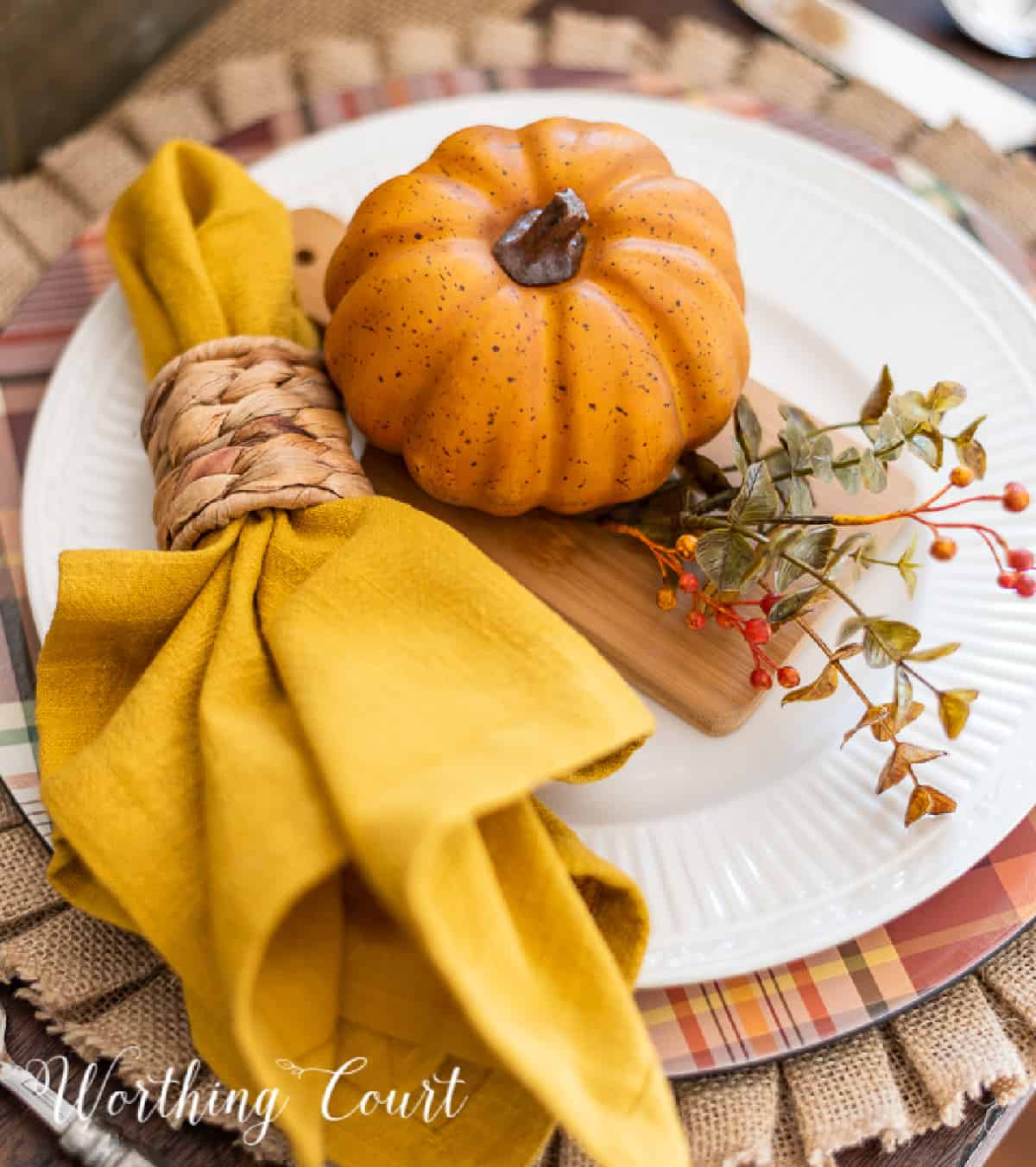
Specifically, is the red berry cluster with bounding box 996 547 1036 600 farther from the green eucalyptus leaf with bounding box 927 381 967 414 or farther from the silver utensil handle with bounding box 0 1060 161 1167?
the silver utensil handle with bounding box 0 1060 161 1167

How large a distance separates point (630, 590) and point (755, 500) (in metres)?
0.15

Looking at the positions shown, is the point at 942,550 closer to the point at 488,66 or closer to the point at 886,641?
the point at 886,641

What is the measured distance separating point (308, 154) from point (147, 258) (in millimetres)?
233

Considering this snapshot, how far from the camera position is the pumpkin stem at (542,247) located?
27.3 inches

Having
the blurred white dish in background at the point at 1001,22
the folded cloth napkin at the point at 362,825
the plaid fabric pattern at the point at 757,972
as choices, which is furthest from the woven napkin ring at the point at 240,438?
the blurred white dish in background at the point at 1001,22

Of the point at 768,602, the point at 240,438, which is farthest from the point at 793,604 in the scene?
the point at 240,438

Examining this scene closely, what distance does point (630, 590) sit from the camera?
0.81m

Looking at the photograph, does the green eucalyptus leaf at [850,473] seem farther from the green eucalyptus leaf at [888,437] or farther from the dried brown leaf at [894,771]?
the dried brown leaf at [894,771]

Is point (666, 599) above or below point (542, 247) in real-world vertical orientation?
below

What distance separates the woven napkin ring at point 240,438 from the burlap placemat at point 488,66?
0.26m

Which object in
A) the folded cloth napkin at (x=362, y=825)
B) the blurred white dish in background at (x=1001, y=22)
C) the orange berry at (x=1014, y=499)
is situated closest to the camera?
the folded cloth napkin at (x=362, y=825)

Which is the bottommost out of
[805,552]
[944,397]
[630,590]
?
[630,590]

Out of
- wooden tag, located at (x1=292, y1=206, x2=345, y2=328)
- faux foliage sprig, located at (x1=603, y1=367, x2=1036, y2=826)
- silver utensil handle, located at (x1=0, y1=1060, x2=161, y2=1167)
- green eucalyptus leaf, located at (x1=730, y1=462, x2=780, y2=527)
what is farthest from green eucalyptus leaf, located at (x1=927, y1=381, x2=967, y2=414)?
silver utensil handle, located at (x1=0, y1=1060, x2=161, y2=1167)

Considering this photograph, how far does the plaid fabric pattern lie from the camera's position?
0.71 metres
